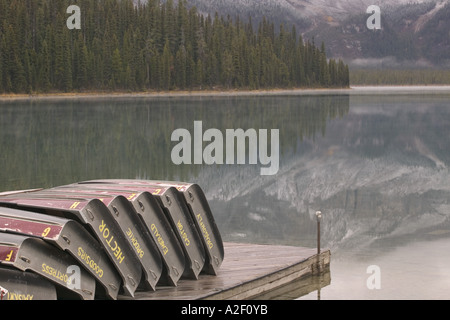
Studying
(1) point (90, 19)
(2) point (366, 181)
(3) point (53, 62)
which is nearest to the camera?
(2) point (366, 181)

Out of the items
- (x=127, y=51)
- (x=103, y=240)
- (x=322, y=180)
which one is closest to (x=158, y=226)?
(x=103, y=240)

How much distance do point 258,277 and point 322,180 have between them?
58.0ft

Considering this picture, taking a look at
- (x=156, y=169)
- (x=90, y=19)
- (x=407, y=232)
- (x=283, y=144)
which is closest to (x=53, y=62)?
(x=90, y=19)

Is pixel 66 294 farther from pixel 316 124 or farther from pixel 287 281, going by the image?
pixel 316 124

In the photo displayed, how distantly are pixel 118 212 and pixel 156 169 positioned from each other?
64.2ft

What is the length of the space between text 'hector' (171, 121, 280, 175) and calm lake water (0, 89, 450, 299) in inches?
25.5

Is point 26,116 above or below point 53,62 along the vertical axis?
below

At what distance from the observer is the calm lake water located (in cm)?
1400

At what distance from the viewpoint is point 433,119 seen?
64500 mm

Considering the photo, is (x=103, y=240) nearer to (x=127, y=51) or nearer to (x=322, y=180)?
(x=322, y=180)

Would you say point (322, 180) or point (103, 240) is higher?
point (103, 240)

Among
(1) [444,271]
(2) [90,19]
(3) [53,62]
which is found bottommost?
(1) [444,271]

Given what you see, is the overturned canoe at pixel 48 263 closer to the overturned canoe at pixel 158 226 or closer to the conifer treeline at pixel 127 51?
the overturned canoe at pixel 158 226

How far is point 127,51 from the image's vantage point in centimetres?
13638
